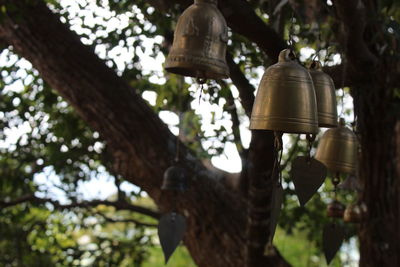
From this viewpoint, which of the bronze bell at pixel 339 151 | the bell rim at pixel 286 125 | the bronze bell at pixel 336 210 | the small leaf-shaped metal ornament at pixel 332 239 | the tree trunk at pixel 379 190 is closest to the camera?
the bell rim at pixel 286 125

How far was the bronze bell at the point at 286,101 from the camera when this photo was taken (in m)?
1.55

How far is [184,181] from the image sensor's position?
3025 millimetres

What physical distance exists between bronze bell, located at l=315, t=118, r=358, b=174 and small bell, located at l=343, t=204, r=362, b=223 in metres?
0.60

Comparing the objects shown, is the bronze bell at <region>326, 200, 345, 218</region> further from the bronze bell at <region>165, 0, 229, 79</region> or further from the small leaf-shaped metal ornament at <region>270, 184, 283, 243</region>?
the bronze bell at <region>165, 0, 229, 79</region>

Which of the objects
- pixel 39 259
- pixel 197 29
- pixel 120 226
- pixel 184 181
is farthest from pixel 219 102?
pixel 120 226

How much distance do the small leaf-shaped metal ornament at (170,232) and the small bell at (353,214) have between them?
852 millimetres

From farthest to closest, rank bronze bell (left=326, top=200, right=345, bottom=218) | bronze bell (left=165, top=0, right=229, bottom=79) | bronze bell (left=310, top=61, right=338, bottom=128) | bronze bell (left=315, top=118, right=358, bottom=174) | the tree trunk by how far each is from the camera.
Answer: the tree trunk → bronze bell (left=326, top=200, right=345, bottom=218) → bronze bell (left=315, top=118, right=358, bottom=174) → bronze bell (left=310, top=61, right=338, bottom=128) → bronze bell (left=165, top=0, right=229, bottom=79)

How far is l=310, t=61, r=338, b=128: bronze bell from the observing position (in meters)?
1.87

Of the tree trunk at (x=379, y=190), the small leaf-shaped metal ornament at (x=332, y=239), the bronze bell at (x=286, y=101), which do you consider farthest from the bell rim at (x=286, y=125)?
the tree trunk at (x=379, y=190)

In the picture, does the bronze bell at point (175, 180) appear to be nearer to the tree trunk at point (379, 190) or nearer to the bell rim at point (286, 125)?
the tree trunk at point (379, 190)

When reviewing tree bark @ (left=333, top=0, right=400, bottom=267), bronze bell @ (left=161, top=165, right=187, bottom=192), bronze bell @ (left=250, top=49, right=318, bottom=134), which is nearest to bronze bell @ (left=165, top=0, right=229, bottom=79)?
bronze bell @ (left=250, top=49, right=318, bottom=134)

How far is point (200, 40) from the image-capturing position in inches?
68.2

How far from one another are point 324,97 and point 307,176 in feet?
1.12

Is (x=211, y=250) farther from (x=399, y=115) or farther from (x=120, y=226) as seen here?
(x=120, y=226)
